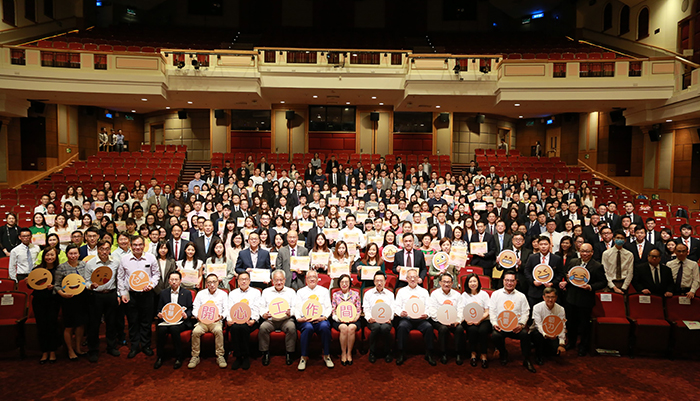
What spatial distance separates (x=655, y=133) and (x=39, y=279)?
16.8 metres

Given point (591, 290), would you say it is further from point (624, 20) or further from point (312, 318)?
point (624, 20)

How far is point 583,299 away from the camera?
481cm

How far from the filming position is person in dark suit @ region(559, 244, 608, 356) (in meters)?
4.79

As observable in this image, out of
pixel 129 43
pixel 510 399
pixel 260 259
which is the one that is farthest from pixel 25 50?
pixel 510 399

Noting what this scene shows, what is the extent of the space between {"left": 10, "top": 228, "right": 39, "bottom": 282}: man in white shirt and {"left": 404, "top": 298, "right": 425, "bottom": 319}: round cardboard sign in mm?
4911

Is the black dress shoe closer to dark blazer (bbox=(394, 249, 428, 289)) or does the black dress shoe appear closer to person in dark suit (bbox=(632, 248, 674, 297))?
dark blazer (bbox=(394, 249, 428, 289))

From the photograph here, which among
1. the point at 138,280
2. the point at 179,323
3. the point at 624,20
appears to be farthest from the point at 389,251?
the point at 624,20

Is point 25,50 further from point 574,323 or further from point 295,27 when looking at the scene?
point 574,323

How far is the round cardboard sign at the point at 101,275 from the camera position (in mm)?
4660

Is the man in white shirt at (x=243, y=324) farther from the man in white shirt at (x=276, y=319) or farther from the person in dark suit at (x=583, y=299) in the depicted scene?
the person in dark suit at (x=583, y=299)

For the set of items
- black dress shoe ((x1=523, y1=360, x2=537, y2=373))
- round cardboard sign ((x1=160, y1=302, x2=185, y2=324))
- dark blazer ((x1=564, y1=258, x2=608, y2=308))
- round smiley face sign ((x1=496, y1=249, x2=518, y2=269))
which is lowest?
black dress shoe ((x1=523, y1=360, x2=537, y2=373))

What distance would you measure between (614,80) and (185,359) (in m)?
13.1

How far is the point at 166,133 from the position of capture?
57.4ft

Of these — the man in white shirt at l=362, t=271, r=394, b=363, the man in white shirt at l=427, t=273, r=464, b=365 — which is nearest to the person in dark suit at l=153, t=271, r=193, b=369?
the man in white shirt at l=362, t=271, r=394, b=363
